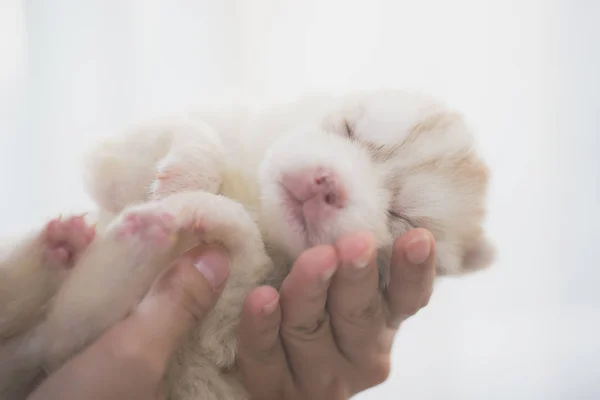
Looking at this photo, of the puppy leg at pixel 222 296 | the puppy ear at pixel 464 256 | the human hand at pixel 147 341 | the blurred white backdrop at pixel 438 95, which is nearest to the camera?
the human hand at pixel 147 341

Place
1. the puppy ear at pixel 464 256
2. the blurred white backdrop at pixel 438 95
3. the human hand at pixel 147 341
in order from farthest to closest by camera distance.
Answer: the blurred white backdrop at pixel 438 95 → the puppy ear at pixel 464 256 → the human hand at pixel 147 341

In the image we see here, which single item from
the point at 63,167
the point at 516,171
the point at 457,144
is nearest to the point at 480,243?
the point at 457,144

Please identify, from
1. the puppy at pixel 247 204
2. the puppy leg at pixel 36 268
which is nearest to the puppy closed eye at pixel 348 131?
the puppy at pixel 247 204

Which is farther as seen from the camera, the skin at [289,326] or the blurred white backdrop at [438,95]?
the blurred white backdrop at [438,95]

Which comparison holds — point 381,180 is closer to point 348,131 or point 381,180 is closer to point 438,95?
point 348,131

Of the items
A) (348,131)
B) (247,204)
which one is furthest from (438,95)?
(247,204)

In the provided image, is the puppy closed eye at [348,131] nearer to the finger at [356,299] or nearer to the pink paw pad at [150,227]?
the finger at [356,299]

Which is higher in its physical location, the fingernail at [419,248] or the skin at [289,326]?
the fingernail at [419,248]
